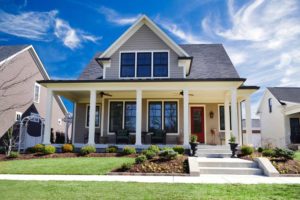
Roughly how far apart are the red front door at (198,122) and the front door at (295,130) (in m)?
10.4

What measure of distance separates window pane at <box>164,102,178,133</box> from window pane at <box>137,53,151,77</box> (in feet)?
8.26

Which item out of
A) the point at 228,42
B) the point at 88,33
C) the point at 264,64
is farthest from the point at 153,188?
the point at 264,64

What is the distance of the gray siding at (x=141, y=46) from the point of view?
1500 cm

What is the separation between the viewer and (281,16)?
11844mm

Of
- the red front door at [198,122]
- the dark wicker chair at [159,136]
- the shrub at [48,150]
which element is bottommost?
the shrub at [48,150]

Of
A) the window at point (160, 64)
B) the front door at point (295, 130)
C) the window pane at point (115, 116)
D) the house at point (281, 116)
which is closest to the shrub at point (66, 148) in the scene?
the window pane at point (115, 116)

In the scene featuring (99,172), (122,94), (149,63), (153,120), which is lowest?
(99,172)

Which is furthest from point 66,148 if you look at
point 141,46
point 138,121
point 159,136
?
point 141,46

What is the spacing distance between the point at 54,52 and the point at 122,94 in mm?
7638

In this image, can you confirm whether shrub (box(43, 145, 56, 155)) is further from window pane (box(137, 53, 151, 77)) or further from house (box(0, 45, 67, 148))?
window pane (box(137, 53, 151, 77))

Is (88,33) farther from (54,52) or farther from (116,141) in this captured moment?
(116,141)

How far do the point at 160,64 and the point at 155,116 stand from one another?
328 centimetres

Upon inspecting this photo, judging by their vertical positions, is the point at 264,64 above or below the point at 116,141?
above

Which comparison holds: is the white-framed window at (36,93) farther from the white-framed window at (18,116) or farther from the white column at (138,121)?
the white column at (138,121)
